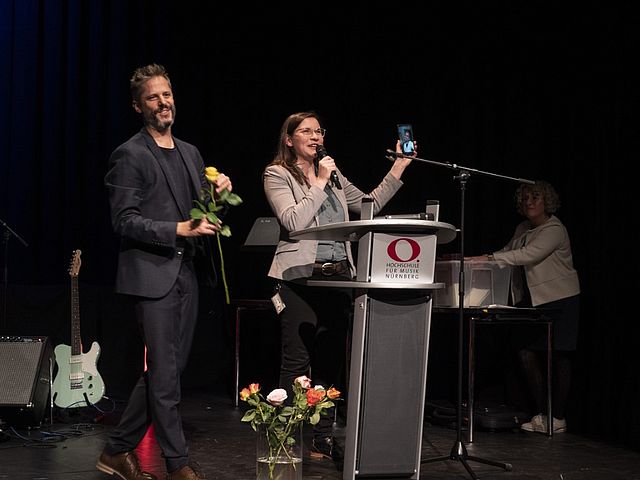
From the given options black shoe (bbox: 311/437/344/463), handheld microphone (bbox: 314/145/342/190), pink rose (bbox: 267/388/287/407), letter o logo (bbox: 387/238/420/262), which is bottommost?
black shoe (bbox: 311/437/344/463)

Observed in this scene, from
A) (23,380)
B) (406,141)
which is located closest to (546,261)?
(406,141)

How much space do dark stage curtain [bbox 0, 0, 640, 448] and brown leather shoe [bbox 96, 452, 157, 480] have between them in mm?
2528

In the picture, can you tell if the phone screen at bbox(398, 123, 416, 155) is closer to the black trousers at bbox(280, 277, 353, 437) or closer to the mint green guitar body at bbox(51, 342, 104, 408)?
the black trousers at bbox(280, 277, 353, 437)

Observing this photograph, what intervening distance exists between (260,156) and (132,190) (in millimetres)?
3344

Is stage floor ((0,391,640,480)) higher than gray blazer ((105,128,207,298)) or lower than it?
lower

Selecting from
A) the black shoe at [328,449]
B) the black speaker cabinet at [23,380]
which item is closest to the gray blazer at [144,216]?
the black shoe at [328,449]

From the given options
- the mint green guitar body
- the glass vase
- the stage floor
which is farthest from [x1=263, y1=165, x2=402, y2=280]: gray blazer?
→ the mint green guitar body

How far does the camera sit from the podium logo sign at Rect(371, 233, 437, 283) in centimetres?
326

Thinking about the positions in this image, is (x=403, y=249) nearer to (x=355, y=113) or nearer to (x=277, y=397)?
(x=277, y=397)

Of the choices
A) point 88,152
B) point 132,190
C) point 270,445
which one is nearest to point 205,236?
point 132,190

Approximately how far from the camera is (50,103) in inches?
243

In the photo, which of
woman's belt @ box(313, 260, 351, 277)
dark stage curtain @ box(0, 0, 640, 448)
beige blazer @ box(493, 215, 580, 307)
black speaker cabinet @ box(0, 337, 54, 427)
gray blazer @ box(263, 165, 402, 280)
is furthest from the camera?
dark stage curtain @ box(0, 0, 640, 448)

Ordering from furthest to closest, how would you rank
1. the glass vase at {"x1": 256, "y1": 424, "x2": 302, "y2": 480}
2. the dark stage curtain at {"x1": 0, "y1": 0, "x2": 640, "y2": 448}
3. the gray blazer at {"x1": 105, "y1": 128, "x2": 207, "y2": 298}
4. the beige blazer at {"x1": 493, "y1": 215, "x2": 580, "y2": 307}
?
the dark stage curtain at {"x1": 0, "y1": 0, "x2": 640, "y2": 448}, the beige blazer at {"x1": 493, "y1": 215, "x2": 580, "y2": 307}, the glass vase at {"x1": 256, "y1": 424, "x2": 302, "y2": 480}, the gray blazer at {"x1": 105, "y1": 128, "x2": 207, "y2": 298}

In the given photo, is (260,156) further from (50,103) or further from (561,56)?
(561,56)
